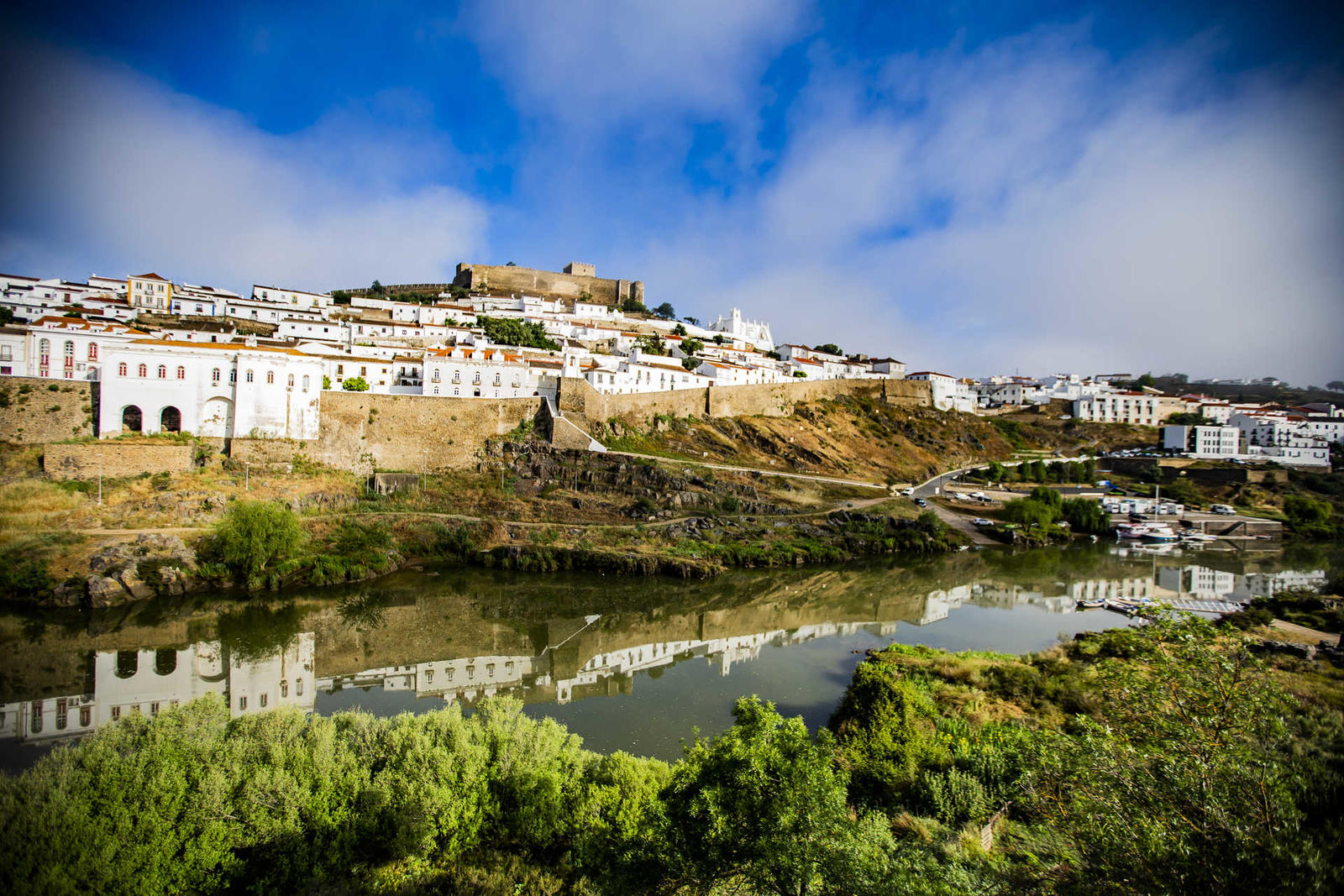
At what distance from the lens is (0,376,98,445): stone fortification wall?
70.3 feet

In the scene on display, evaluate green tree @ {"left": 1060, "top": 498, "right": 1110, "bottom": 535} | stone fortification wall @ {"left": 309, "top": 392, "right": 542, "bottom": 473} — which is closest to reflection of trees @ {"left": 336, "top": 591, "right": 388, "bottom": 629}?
stone fortification wall @ {"left": 309, "top": 392, "right": 542, "bottom": 473}

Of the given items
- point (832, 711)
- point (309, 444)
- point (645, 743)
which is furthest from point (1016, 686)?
point (309, 444)

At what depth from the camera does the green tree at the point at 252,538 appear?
19.6 meters

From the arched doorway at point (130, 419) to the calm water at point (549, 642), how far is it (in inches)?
338

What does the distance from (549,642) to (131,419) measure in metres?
18.7

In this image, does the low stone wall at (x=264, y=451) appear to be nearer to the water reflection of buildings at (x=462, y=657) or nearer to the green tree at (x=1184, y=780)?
the water reflection of buildings at (x=462, y=657)

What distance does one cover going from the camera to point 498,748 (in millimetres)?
8438

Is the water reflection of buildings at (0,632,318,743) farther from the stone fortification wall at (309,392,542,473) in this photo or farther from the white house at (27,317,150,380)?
the white house at (27,317,150,380)

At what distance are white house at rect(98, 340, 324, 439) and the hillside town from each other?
5cm

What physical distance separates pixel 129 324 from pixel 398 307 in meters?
17.7

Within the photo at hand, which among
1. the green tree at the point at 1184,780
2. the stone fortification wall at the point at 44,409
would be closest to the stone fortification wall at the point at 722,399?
the stone fortification wall at the point at 44,409

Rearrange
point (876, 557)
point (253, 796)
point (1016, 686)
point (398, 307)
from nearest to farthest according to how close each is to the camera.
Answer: point (253, 796), point (1016, 686), point (876, 557), point (398, 307)

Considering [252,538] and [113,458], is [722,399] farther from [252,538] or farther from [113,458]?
[113,458]

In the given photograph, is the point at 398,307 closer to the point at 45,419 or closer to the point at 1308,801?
the point at 45,419
